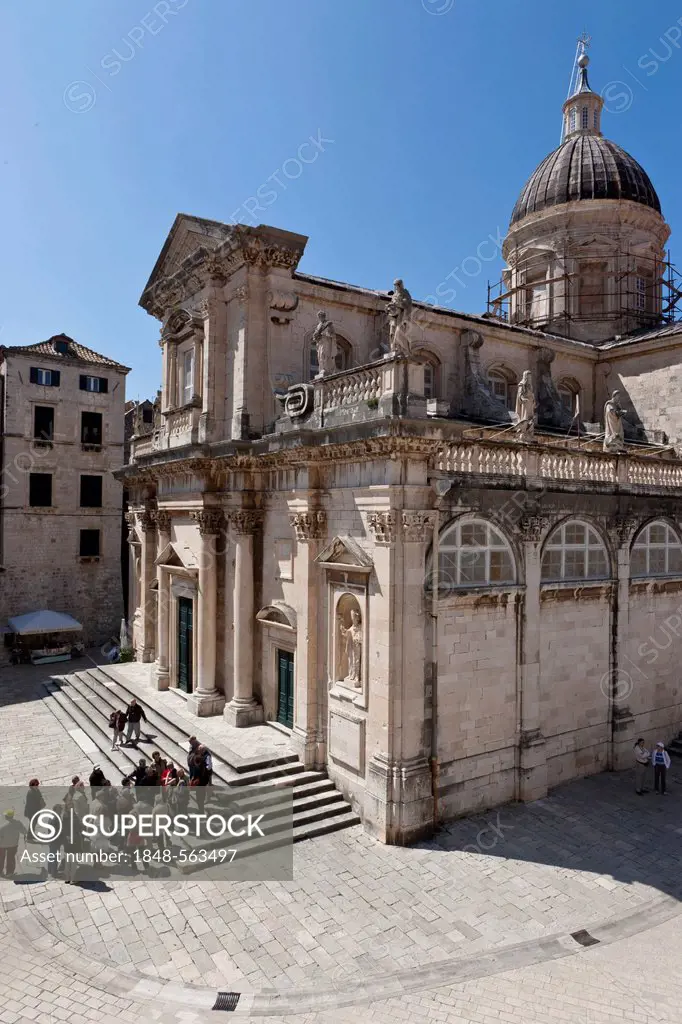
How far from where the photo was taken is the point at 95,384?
34.5 metres

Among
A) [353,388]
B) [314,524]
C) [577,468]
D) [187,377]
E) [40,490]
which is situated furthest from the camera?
[40,490]

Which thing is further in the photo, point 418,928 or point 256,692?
point 256,692

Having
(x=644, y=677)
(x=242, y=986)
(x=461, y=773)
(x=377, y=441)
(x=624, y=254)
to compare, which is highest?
(x=624, y=254)

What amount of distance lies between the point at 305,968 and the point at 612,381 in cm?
2289

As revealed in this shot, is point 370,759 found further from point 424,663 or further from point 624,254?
point 624,254

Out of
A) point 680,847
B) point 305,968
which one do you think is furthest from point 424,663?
point 680,847

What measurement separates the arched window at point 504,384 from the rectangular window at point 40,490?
919 inches

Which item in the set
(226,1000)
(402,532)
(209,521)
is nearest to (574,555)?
(402,532)

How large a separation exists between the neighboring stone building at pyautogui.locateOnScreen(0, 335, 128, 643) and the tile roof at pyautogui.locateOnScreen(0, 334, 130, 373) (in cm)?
5

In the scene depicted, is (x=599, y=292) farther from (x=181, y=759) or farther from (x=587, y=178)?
(x=181, y=759)

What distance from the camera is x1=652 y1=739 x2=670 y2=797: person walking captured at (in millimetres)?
15453

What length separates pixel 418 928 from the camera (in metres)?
10.5

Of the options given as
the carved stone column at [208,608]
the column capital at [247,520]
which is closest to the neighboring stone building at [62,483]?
the carved stone column at [208,608]

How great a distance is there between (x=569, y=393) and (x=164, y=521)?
Answer: 16736 mm
